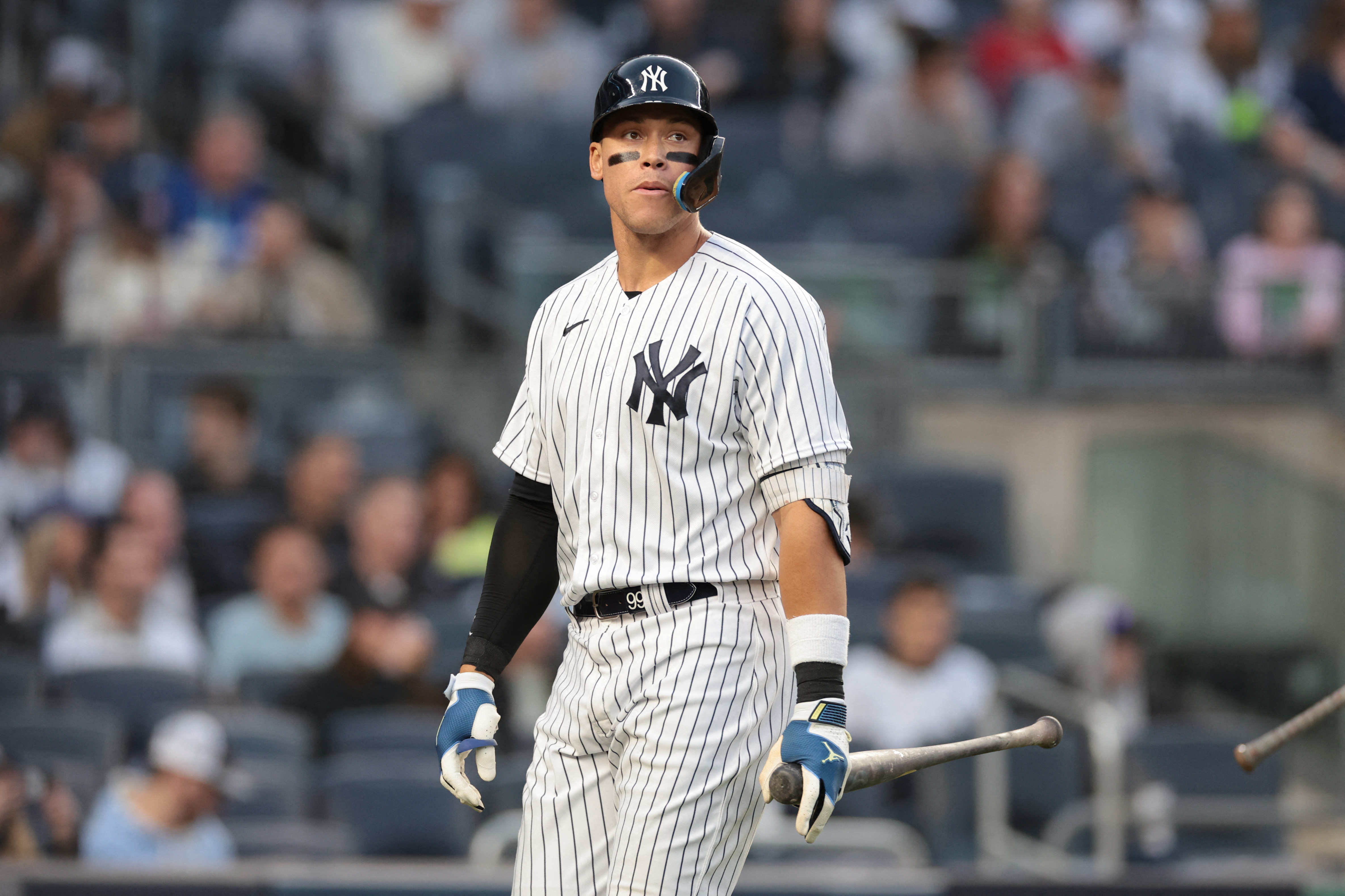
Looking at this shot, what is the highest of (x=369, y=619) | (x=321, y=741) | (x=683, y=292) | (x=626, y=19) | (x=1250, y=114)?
(x=626, y=19)

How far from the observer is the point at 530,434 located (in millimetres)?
3170

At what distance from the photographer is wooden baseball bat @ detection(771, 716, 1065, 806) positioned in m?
2.66

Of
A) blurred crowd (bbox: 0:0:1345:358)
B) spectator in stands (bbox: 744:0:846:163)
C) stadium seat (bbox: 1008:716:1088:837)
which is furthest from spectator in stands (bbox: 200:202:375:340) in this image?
stadium seat (bbox: 1008:716:1088:837)

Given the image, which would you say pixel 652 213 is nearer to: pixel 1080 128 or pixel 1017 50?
pixel 1080 128

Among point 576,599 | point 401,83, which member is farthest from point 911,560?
point 576,599

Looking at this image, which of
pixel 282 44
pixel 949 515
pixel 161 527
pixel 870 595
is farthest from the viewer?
pixel 282 44

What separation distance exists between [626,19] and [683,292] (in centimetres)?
835

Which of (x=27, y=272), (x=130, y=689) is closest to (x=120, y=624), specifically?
(x=130, y=689)

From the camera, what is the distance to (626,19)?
1100 cm

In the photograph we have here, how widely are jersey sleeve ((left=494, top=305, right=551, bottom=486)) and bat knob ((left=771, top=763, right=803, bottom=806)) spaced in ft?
2.39

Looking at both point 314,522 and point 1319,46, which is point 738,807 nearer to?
point 314,522

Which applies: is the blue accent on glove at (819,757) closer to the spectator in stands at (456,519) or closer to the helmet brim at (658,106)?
the helmet brim at (658,106)

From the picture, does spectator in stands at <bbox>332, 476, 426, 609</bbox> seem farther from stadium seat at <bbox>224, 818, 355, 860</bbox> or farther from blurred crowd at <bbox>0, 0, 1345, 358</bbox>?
blurred crowd at <bbox>0, 0, 1345, 358</bbox>

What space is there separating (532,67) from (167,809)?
5412 millimetres
